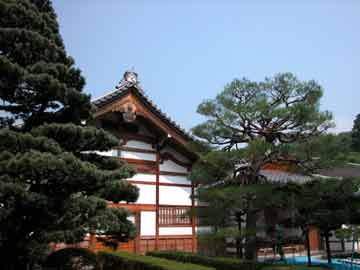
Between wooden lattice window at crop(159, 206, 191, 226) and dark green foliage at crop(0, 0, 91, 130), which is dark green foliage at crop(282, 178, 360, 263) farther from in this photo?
dark green foliage at crop(0, 0, 91, 130)

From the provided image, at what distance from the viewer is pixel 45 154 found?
507cm

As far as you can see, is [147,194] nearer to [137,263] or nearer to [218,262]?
[218,262]

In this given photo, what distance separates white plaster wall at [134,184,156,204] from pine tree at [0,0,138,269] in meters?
5.75

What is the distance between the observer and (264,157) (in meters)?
9.34

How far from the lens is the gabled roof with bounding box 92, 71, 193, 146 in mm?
12008

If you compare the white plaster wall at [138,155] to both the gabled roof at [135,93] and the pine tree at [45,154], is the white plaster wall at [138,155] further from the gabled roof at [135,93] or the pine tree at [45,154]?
the pine tree at [45,154]

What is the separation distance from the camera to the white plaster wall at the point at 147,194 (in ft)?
42.1

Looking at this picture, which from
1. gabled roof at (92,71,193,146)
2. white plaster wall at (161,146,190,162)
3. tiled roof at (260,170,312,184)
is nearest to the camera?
tiled roof at (260,170,312,184)

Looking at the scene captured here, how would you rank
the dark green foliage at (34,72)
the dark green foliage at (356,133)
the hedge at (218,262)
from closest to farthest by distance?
the dark green foliage at (34,72), the hedge at (218,262), the dark green foliage at (356,133)

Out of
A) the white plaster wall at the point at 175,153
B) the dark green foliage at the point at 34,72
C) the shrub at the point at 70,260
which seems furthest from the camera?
the white plaster wall at the point at 175,153

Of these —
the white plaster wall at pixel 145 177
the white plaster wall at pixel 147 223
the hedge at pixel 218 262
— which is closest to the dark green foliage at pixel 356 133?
the white plaster wall at pixel 145 177

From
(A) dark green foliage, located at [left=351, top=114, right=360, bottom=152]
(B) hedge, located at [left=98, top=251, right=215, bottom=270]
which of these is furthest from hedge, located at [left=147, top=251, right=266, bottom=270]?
(A) dark green foliage, located at [left=351, top=114, right=360, bottom=152]

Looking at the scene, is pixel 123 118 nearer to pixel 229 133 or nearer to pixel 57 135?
pixel 229 133

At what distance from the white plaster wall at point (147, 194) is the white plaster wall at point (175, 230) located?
109cm
